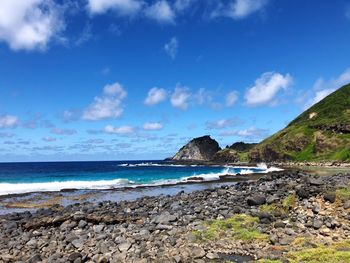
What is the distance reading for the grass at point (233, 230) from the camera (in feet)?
65.1

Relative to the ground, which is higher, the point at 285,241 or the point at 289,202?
the point at 289,202

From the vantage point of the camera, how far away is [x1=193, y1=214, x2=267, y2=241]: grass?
19844mm

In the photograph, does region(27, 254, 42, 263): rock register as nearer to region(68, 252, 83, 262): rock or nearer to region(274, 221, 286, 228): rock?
region(68, 252, 83, 262): rock

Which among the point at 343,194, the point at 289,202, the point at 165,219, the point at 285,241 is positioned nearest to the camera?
the point at 285,241

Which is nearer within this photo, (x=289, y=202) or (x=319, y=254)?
(x=319, y=254)

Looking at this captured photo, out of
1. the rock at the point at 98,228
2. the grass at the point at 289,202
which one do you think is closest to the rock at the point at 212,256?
the rock at the point at 98,228

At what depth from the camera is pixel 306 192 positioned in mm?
26422

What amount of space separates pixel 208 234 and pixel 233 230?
1492mm

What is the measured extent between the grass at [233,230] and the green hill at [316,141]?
112366 millimetres

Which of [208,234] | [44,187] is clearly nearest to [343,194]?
[208,234]

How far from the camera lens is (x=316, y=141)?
514 feet

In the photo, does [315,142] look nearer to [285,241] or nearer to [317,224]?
[317,224]

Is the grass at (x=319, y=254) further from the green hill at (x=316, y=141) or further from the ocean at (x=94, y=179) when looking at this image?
the green hill at (x=316, y=141)

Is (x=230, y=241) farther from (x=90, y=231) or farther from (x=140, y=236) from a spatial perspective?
(x=90, y=231)
